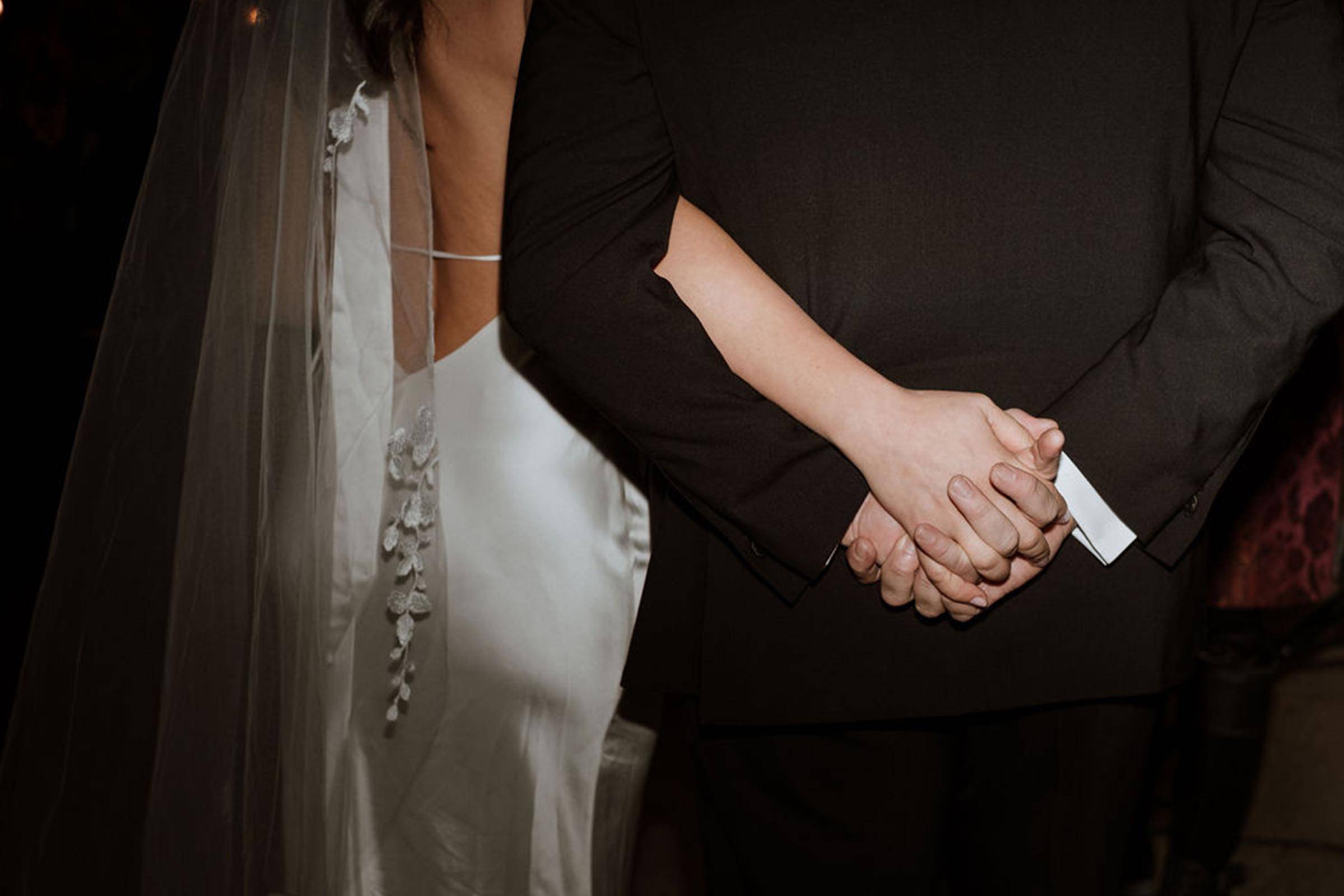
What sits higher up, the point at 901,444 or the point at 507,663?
the point at 901,444

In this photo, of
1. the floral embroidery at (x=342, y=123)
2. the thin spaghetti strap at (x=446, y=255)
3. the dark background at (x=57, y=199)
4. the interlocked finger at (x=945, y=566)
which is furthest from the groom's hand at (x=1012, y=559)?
the dark background at (x=57, y=199)

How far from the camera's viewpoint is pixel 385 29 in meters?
1.23

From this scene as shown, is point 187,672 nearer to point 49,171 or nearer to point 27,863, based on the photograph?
point 27,863

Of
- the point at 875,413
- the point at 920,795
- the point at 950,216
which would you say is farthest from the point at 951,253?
the point at 920,795

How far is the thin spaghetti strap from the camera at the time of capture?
1.27 metres

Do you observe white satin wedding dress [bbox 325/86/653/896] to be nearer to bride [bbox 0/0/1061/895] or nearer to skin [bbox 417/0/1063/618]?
bride [bbox 0/0/1061/895]

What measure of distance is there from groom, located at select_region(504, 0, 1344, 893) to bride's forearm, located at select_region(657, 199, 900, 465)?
0.02 meters

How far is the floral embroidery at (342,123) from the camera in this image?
4.09ft

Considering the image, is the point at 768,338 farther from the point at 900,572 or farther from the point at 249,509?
the point at 249,509

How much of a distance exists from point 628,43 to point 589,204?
0.50ft

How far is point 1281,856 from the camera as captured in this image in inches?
84.2

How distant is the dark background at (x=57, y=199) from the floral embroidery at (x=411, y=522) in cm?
127

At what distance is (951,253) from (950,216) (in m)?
0.03

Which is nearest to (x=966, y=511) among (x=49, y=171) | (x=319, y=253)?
(x=319, y=253)
